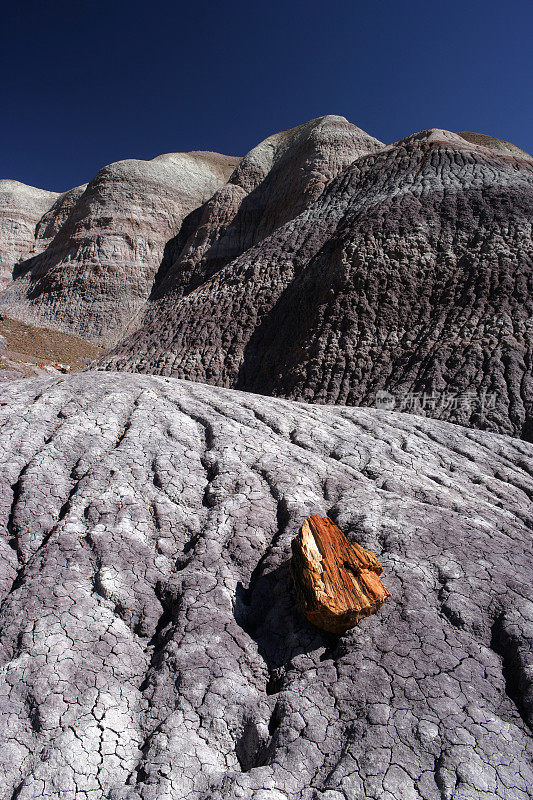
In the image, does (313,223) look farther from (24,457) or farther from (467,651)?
(467,651)

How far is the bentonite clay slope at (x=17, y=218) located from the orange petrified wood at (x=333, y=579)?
102 feet

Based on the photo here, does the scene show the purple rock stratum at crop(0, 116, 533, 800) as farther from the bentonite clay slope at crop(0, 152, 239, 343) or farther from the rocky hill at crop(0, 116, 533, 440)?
the bentonite clay slope at crop(0, 152, 239, 343)

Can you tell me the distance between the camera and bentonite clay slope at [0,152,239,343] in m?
23.6

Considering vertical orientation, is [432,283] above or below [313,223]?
below

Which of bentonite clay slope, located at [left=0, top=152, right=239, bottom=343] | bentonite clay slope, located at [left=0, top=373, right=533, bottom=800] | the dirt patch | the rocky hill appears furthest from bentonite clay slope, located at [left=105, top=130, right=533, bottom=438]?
bentonite clay slope, located at [left=0, top=152, right=239, bottom=343]

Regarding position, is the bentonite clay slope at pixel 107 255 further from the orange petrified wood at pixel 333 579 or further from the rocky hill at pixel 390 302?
the orange petrified wood at pixel 333 579

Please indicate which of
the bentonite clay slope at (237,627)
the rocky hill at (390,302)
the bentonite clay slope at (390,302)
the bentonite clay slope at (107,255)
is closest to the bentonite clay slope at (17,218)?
the bentonite clay slope at (107,255)

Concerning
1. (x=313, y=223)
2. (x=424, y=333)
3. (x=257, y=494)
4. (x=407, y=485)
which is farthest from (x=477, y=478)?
(x=313, y=223)

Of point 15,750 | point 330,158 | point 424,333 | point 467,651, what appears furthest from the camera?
point 330,158

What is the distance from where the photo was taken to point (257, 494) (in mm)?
3359

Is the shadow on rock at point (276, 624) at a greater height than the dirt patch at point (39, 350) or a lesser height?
greater

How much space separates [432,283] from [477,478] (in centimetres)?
681

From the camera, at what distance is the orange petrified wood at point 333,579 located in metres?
2.30

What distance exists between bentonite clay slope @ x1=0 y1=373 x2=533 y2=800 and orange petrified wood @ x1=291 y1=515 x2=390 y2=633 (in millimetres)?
91
